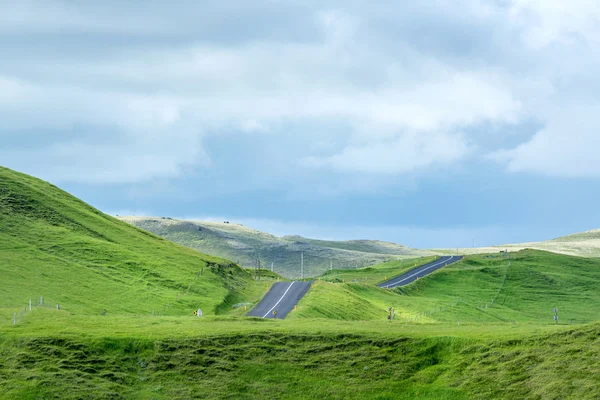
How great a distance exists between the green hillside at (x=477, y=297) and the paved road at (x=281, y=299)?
204cm

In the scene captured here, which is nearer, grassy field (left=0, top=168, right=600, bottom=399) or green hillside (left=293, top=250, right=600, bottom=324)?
grassy field (left=0, top=168, right=600, bottom=399)

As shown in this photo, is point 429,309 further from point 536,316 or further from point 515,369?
point 515,369

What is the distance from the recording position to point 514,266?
192 metres

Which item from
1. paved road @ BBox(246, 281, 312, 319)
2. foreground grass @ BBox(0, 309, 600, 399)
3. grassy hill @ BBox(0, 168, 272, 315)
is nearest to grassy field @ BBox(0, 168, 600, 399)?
foreground grass @ BBox(0, 309, 600, 399)

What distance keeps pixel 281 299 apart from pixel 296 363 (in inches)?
2291

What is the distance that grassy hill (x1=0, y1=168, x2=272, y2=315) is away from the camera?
115 m

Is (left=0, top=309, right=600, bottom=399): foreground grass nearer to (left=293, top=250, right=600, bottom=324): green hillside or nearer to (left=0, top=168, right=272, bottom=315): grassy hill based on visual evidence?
(left=0, top=168, right=272, bottom=315): grassy hill

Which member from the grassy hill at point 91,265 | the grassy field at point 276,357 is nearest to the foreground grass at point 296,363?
the grassy field at point 276,357

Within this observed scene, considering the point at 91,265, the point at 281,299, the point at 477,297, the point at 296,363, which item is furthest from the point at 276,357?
the point at 477,297

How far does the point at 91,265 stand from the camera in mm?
136375

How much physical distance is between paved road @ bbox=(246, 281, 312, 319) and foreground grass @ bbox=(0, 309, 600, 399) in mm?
35707

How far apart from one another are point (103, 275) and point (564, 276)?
105876mm

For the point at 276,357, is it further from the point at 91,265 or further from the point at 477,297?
the point at 477,297

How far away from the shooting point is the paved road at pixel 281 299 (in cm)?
11244
